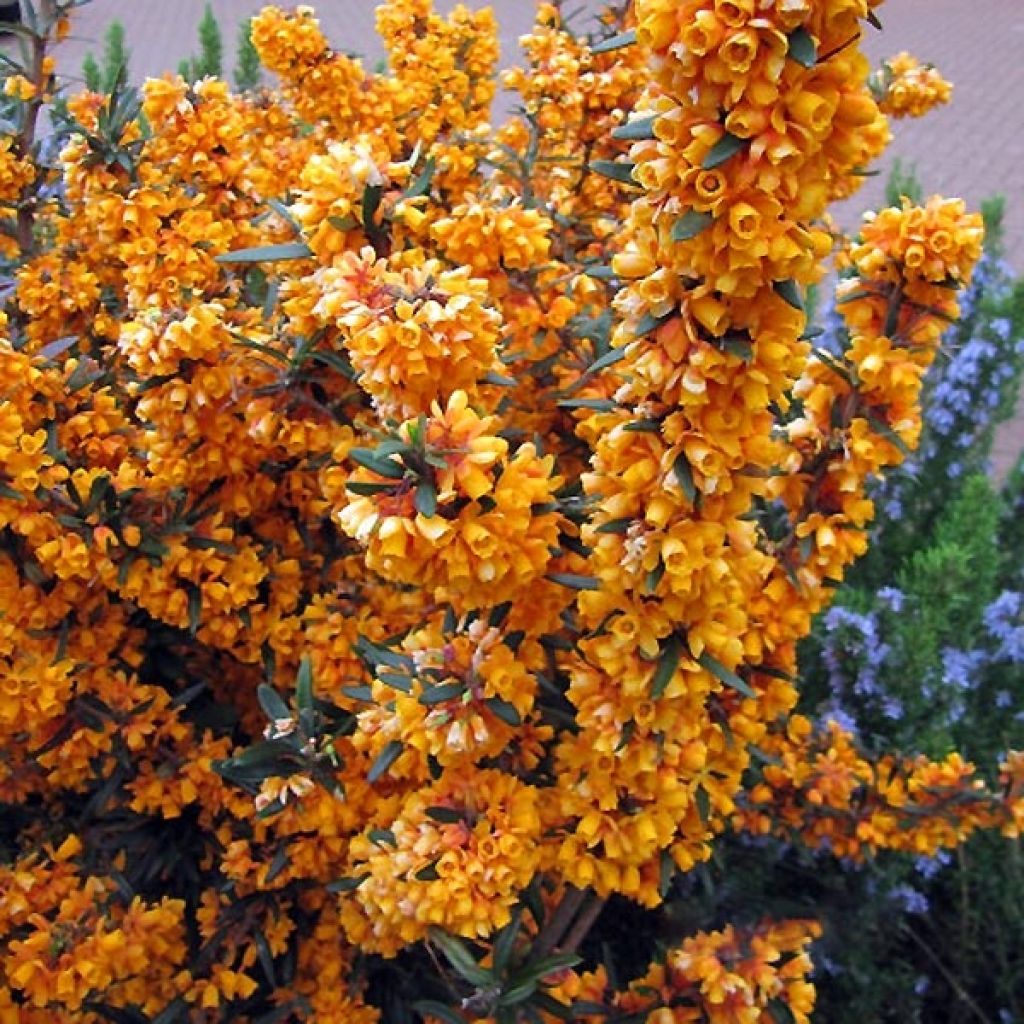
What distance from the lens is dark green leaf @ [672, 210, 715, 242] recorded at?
0.96 m

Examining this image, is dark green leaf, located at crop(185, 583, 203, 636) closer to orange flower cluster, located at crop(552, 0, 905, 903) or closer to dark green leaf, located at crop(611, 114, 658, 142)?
orange flower cluster, located at crop(552, 0, 905, 903)

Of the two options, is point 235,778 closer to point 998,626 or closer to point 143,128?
point 143,128

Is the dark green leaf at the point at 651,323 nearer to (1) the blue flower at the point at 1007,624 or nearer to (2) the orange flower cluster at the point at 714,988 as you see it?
(2) the orange flower cluster at the point at 714,988

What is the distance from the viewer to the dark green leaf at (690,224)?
37.7 inches

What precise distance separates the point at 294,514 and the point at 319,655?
29cm

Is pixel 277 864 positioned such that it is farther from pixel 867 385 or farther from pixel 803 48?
pixel 803 48

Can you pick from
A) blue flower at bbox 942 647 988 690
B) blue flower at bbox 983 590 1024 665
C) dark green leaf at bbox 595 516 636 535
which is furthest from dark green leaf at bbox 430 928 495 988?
blue flower at bbox 983 590 1024 665

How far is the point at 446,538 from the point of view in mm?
1138

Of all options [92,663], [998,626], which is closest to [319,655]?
[92,663]

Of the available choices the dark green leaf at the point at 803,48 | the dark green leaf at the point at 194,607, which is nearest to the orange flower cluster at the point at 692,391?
the dark green leaf at the point at 803,48

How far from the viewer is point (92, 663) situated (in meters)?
1.78

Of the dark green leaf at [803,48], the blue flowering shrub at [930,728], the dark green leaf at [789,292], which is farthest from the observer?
the blue flowering shrub at [930,728]

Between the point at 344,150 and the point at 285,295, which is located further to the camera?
the point at 285,295

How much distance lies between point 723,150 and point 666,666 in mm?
562
